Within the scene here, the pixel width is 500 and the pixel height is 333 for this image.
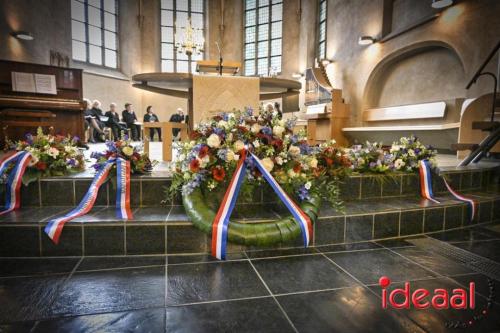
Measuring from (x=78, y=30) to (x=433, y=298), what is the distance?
13.4 metres

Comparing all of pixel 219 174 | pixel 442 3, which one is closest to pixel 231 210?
pixel 219 174

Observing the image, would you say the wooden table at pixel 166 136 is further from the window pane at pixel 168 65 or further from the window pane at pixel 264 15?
the window pane at pixel 264 15

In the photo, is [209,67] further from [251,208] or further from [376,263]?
[376,263]

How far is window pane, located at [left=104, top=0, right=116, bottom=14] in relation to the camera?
12.0 meters

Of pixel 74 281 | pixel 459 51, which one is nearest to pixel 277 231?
pixel 74 281

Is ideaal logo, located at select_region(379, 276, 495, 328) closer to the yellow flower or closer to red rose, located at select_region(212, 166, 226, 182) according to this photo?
red rose, located at select_region(212, 166, 226, 182)

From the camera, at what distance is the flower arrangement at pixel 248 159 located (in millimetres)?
1938

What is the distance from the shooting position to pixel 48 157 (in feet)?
7.24

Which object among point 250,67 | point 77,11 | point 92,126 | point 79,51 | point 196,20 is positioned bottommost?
point 92,126

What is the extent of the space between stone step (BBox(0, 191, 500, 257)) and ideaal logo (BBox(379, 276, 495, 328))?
0.66 m

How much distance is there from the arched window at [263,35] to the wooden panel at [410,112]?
625cm

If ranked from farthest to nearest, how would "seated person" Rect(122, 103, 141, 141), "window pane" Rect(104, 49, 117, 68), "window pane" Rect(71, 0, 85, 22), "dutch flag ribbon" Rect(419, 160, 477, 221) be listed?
"window pane" Rect(104, 49, 117, 68) → "window pane" Rect(71, 0, 85, 22) → "seated person" Rect(122, 103, 141, 141) → "dutch flag ribbon" Rect(419, 160, 477, 221)

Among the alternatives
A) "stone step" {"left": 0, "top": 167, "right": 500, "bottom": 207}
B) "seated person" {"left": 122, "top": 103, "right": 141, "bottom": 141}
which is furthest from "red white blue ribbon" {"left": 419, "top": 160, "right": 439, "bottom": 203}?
"seated person" {"left": 122, "top": 103, "right": 141, "bottom": 141}

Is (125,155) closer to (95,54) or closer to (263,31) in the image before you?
(95,54)
